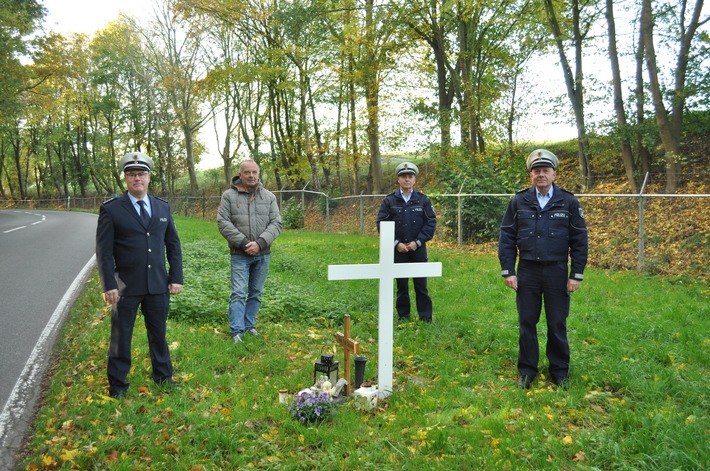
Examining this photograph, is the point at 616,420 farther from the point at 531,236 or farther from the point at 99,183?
the point at 99,183

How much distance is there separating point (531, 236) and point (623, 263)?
6786 mm

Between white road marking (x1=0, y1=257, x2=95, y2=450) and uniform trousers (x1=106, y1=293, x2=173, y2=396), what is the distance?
2.44 ft

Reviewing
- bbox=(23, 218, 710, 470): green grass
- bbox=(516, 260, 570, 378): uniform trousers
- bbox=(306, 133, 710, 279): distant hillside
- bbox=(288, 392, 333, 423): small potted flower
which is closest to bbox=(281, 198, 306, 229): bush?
bbox=(306, 133, 710, 279): distant hillside

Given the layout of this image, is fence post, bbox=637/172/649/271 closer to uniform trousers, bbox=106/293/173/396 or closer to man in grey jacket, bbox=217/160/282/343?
man in grey jacket, bbox=217/160/282/343

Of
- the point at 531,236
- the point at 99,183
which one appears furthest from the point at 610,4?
the point at 99,183

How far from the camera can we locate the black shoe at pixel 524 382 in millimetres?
4887

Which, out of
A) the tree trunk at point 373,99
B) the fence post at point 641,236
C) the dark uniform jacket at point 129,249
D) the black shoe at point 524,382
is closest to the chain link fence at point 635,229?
the fence post at point 641,236

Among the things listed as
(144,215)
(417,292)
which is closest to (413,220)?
(417,292)

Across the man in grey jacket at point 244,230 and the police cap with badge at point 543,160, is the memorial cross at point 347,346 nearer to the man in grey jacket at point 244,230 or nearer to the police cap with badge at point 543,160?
the man in grey jacket at point 244,230

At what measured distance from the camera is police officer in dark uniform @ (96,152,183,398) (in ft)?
14.6

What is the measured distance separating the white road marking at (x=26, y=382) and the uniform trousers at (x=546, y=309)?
14.2 ft

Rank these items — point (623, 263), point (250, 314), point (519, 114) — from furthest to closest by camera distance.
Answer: point (519, 114), point (623, 263), point (250, 314)

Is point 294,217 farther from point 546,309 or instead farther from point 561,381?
point 561,381

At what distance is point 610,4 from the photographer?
14859 millimetres
